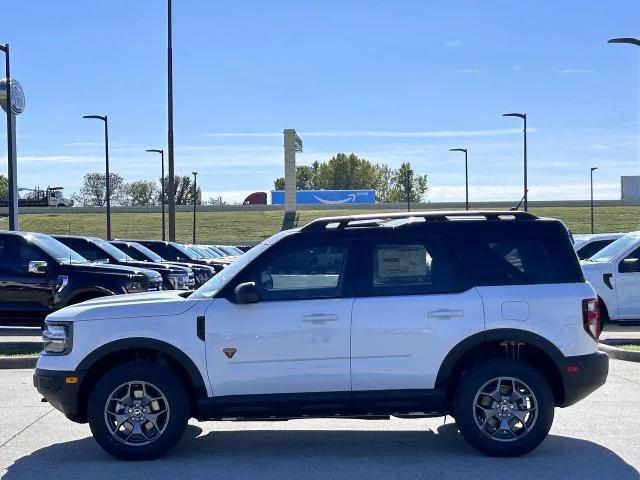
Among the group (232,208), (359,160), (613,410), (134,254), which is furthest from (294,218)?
(359,160)

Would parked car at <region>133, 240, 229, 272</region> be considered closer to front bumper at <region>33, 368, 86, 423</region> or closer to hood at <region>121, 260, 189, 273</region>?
hood at <region>121, 260, 189, 273</region>

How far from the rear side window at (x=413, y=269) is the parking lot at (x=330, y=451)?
4.45 feet

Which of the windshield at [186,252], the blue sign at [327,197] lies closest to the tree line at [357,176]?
the blue sign at [327,197]

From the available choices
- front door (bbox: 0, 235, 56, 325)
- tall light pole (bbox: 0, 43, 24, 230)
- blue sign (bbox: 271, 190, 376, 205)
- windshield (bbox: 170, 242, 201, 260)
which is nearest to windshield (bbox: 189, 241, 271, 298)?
front door (bbox: 0, 235, 56, 325)

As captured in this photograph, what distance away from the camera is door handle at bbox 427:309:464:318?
22.2 ft

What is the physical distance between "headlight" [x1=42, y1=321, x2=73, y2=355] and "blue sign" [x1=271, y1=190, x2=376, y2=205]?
10848 cm

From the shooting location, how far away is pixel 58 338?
693 cm

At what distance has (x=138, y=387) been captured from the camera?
6.81 metres

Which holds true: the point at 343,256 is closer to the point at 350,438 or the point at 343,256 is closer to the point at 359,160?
the point at 350,438

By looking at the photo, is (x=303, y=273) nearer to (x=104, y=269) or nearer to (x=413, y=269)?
(x=413, y=269)

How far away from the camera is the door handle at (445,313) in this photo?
6754 mm

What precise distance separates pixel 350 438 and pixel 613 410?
288 centimetres

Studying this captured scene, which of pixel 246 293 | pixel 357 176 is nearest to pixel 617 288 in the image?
pixel 246 293

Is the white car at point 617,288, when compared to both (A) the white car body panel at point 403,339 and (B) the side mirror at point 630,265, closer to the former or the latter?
(B) the side mirror at point 630,265
